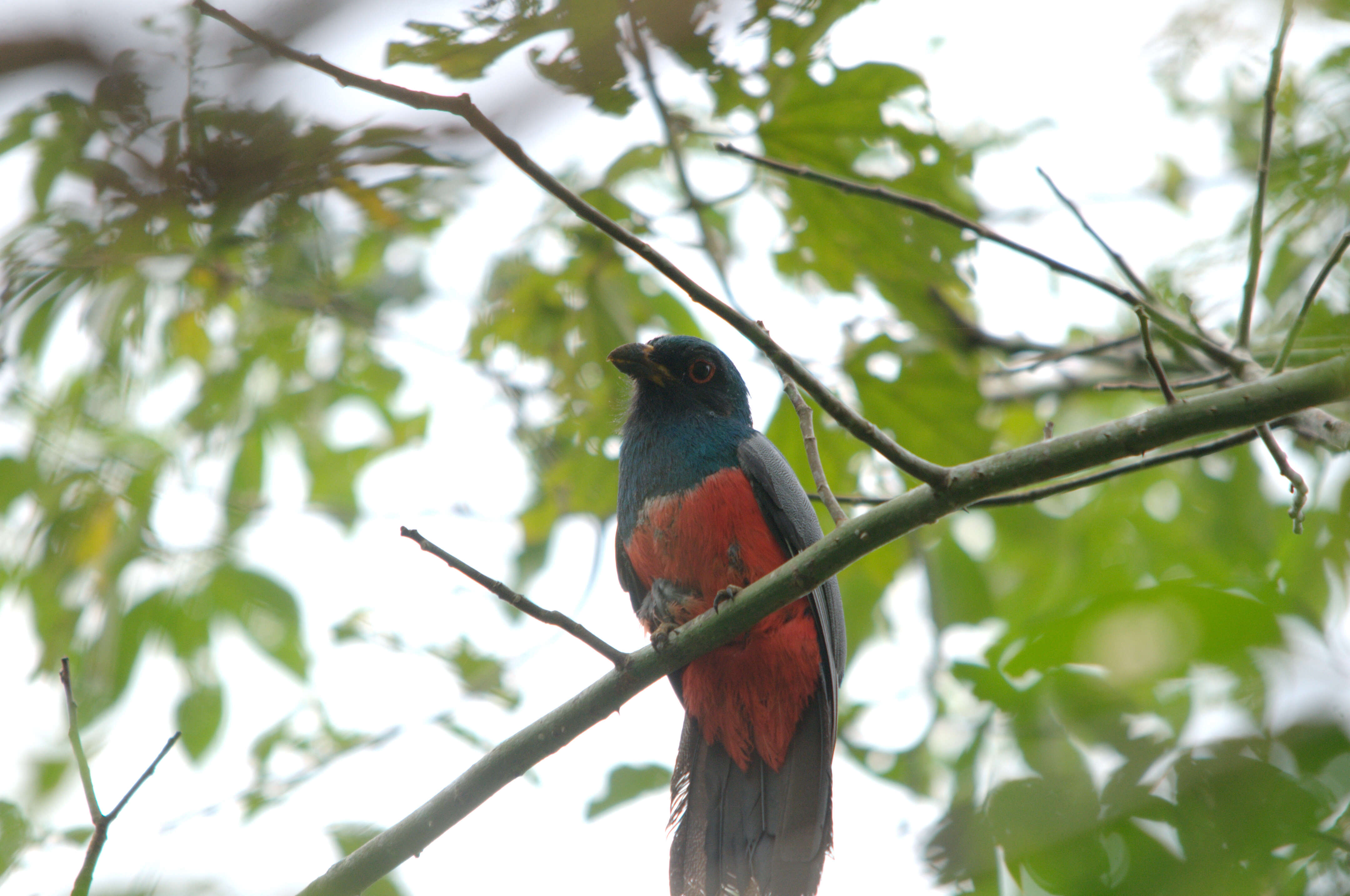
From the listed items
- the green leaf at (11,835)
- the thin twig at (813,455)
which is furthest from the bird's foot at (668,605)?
the green leaf at (11,835)

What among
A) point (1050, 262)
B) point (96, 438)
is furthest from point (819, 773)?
point (96, 438)

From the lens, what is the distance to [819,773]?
404 centimetres

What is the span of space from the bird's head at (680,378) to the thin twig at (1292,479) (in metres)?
2.38

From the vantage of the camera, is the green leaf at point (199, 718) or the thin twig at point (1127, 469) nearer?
the thin twig at point (1127, 469)

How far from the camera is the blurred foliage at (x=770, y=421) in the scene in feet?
4.25

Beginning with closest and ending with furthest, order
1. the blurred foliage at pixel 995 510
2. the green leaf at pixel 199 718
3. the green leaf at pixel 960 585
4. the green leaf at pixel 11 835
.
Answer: the blurred foliage at pixel 995 510
the green leaf at pixel 11 835
the green leaf at pixel 199 718
the green leaf at pixel 960 585

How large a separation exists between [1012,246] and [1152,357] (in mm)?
736

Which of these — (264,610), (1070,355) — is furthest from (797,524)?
(264,610)

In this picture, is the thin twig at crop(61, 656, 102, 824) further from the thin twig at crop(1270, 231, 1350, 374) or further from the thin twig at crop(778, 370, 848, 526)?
the thin twig at crop(1270, 231, 1350, 374)

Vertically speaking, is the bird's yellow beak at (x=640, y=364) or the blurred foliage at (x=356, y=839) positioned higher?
the bird's yellow beak at (x=640, y=364)

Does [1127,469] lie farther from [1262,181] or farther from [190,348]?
[190,348]

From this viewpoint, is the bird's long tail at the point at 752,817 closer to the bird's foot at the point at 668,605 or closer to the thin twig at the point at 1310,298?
the bird's foot at the point at 668,605

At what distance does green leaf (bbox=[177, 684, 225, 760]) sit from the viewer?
195 inches

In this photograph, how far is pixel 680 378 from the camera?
15.8 ft
